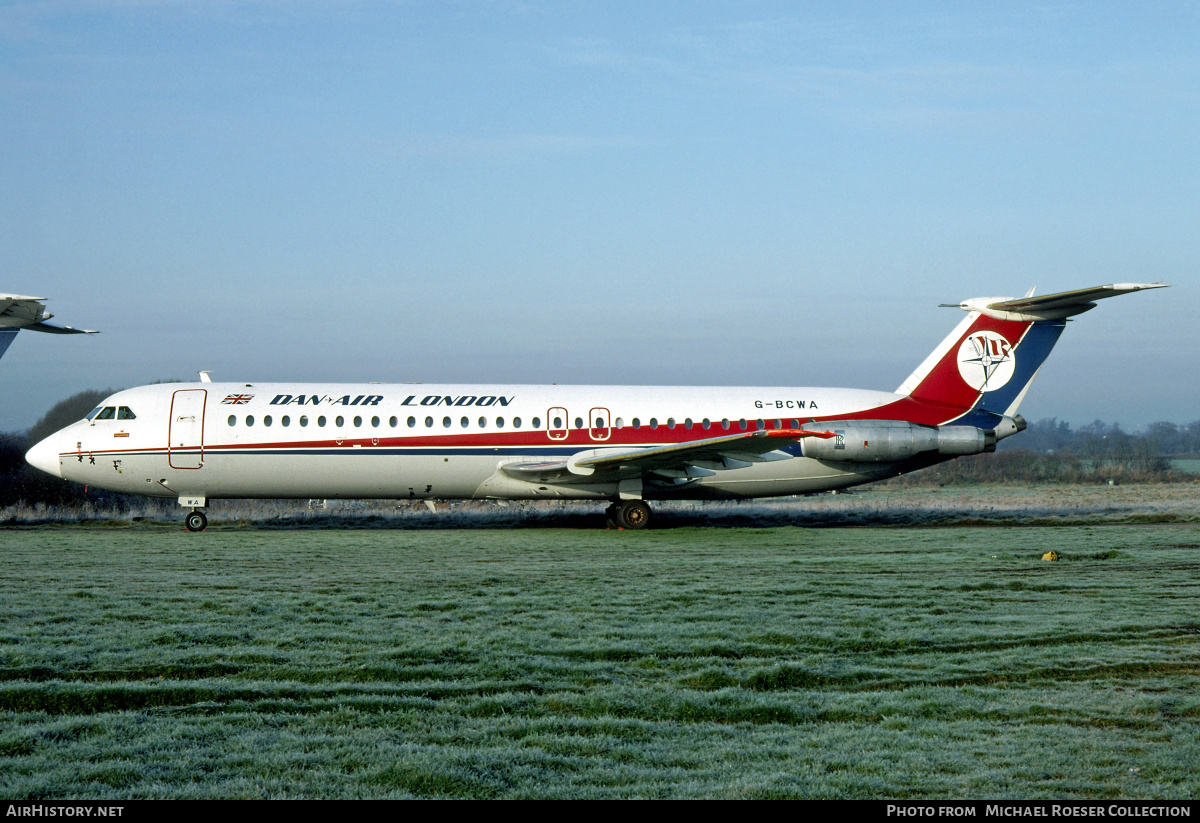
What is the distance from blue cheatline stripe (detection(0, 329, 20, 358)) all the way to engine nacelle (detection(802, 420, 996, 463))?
17.0 metres

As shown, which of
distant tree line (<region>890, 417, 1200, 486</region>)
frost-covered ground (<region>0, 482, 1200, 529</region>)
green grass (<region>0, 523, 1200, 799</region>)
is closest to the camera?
green grass (<region>0, 523, 1200, 799</region>)

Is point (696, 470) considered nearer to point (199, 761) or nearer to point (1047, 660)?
point (1047, 660)

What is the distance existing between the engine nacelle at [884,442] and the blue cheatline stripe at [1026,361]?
4.37ft

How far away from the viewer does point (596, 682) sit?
7.66 meters

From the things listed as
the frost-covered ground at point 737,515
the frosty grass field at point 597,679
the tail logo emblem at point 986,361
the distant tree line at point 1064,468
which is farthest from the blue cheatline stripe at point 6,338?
the distant tree line at point 1064,468

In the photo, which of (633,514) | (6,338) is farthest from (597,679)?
(6,338)

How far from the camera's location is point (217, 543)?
63.5ft

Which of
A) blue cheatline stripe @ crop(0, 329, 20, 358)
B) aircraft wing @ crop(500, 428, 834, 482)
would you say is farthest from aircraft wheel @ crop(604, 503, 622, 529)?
blue cheatline stripe @ crop(0, 329, 20, 358)

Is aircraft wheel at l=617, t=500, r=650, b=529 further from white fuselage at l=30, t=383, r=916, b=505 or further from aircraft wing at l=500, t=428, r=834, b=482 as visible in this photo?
aircraft wing at l=500, t=428, r=834, b=482

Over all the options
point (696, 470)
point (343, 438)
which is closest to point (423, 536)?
point (343, 438)

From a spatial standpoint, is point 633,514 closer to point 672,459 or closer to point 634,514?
point 634,514

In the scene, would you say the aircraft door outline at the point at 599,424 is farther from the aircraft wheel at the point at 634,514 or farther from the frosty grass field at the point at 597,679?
the frosty grass field at the point at 597,679

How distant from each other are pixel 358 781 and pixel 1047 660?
5.89 metres

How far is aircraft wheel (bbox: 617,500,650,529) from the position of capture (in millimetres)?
24000
